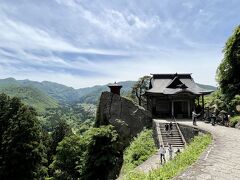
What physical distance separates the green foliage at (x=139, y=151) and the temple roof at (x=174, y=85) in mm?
8695

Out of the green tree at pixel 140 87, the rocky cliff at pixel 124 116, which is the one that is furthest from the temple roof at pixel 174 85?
the green tree at pixel 140 87

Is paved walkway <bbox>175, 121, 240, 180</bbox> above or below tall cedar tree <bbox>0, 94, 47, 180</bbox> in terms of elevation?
above

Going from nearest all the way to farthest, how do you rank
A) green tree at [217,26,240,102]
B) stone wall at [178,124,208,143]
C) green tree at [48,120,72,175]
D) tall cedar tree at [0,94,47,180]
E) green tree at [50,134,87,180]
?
stone wall at [178,124,208,143] → tall cedar tree at [0,94,47,180] → green tree at [217,26,240,102] → green tree at [50,134,87,180] → green tree at [48,120,72,175]

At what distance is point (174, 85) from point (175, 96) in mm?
3606

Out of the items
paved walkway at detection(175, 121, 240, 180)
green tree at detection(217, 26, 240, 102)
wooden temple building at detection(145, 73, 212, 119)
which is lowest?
paved walkway at detection(175, 121, 240, 180)

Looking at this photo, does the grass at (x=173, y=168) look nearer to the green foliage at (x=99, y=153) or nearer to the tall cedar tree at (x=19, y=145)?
the green foliage at (x=99, y=153)

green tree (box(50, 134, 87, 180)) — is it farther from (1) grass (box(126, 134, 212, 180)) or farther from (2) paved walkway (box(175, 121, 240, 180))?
(2) paved walkway (box(175, 121, 240, 180))

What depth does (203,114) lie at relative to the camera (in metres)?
42.5

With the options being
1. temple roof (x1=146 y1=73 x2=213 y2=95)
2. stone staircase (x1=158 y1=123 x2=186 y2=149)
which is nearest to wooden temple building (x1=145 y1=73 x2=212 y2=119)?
temple roof (x1=146 y1=73 x2=213 y2=95)

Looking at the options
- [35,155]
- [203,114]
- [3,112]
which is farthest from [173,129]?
[3,112]

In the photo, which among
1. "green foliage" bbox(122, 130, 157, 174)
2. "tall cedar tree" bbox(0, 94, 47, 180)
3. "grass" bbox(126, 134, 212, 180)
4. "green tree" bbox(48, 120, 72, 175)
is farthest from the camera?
"green tree" bbox(48, 120, 72, 175)

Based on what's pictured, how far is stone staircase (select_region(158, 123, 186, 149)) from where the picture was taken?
29139mm

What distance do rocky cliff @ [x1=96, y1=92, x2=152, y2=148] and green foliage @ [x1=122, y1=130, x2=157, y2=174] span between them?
1.79 metres

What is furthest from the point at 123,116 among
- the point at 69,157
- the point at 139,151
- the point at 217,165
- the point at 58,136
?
A: the point at 58,136
